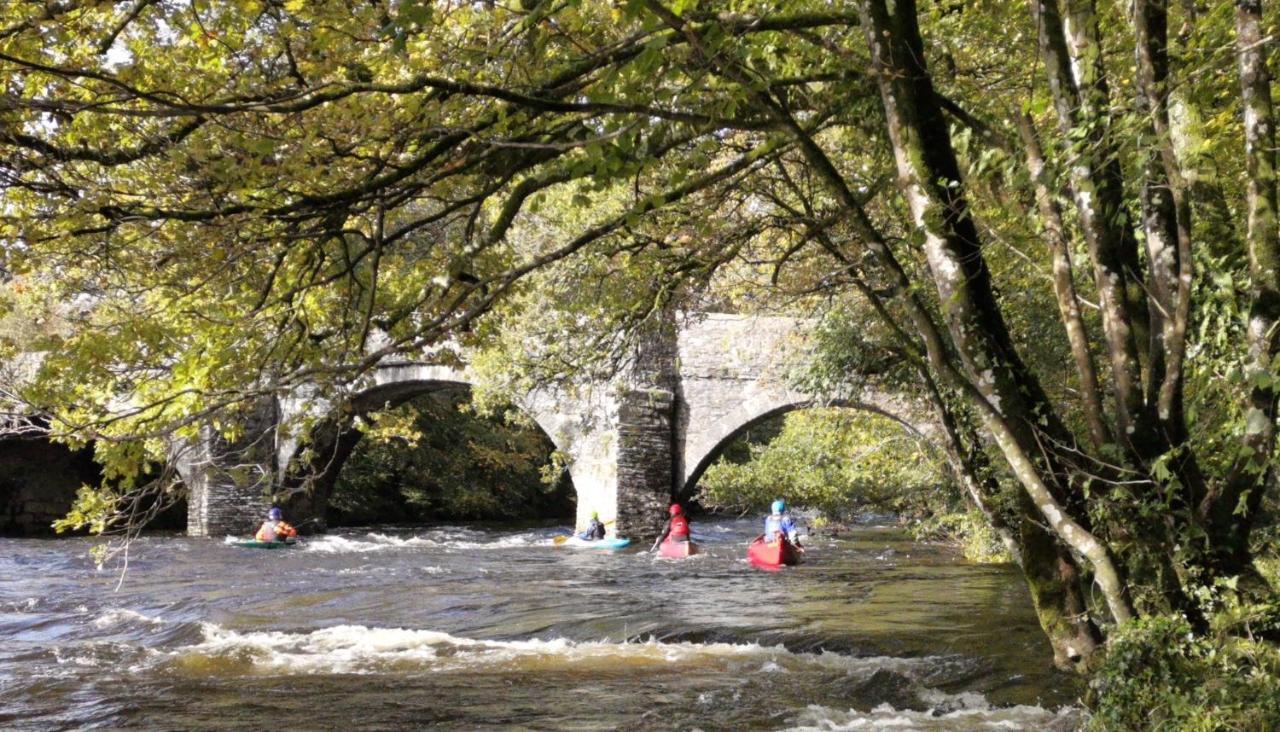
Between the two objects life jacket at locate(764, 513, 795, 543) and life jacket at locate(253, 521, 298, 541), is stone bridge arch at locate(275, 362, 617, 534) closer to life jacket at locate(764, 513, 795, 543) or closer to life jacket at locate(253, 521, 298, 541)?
life jacket at locate(253, 521, 298, 541)

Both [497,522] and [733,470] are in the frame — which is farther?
[497,522]

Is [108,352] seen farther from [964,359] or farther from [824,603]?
[824,603]

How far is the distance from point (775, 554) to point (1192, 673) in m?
11.2

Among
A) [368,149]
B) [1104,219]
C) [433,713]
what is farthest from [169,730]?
→ [1104,219]

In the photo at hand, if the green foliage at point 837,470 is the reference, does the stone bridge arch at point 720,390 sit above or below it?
above

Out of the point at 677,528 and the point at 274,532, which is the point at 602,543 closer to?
the point at 677,528

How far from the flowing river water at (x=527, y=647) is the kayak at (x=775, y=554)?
0.24 m

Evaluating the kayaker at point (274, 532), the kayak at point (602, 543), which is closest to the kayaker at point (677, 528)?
the kayak at point (602, 543)

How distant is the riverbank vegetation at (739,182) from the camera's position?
12.6 feet

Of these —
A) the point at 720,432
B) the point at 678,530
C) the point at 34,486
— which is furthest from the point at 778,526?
the point at 34,486

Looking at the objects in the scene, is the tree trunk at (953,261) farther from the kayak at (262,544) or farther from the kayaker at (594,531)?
the kayak at (262,544)

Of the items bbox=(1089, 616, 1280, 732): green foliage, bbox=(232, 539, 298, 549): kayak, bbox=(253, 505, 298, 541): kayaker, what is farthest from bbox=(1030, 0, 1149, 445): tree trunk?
bbox=(232, 539, 298, 549): kayak

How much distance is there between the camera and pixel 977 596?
1177 centimetres

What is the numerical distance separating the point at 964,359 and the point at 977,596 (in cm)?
845
